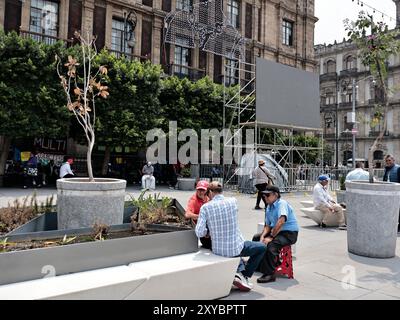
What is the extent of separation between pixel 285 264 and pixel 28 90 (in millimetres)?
14760

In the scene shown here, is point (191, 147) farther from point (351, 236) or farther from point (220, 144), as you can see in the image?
point (351, 236)

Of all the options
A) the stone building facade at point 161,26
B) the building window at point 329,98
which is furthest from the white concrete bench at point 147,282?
the building window at point 329,98

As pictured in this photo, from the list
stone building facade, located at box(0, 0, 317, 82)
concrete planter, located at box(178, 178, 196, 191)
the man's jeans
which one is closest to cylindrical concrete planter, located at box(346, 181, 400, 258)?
the man's jeans

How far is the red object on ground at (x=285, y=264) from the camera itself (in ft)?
17.1

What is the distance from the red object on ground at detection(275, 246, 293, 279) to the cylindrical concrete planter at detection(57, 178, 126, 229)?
2.50 meters

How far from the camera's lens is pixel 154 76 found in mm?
19703

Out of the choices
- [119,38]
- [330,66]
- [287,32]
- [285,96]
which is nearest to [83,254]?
[285,96]

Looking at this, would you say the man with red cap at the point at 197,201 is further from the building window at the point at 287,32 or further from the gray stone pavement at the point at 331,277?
the building window at the point at 287,32

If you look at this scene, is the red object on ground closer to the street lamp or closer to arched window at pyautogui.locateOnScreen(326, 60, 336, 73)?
the street lamp

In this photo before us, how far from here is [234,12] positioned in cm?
2952

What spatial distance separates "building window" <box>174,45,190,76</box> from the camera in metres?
26.4
